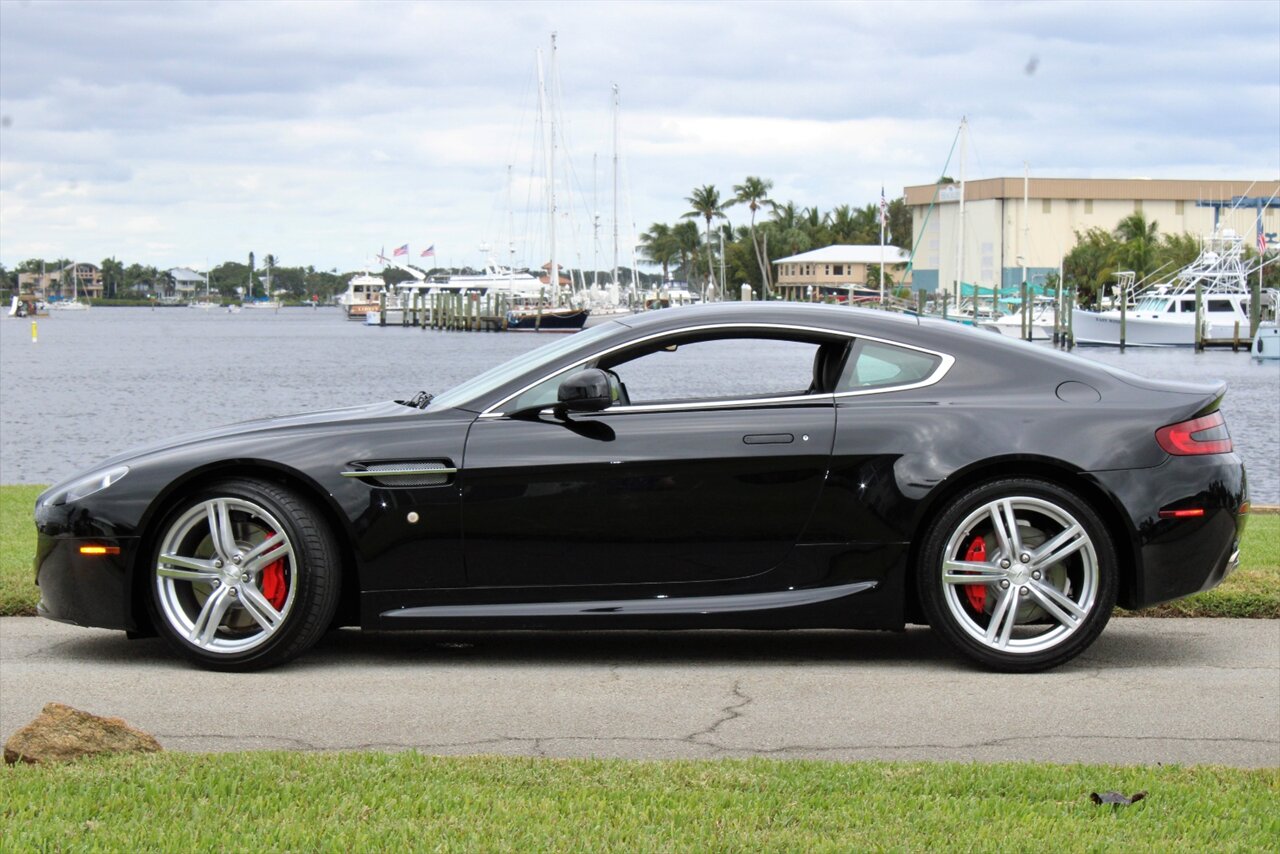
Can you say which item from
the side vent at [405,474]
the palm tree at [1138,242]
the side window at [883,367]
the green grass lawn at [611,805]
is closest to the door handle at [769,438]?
the side window at [883,367]

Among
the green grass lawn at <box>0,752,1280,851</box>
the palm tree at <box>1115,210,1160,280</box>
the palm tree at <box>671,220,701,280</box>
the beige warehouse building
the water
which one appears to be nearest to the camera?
the green grass lawn at <box>0,752,1280,851</box>

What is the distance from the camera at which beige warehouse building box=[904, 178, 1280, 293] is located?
114m

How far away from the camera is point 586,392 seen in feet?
19.1

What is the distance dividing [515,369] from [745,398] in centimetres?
93

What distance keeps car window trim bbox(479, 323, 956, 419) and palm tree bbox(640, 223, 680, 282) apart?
151714mm

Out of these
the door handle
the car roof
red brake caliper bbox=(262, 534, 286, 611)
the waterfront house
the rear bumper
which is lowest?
red brake caliper bbox=(262, 534, 286, 611)

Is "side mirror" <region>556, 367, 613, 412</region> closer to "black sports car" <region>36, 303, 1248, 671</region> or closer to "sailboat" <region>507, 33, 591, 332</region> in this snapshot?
"black sports car" <region>36, 303, 1248, 671</region>

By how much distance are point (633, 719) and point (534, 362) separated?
1.61 m

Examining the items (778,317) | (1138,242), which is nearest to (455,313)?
(1138,242)

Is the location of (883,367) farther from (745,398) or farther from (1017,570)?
(1017,570)

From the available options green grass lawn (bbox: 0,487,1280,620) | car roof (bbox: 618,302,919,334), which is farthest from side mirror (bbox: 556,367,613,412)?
green grass lawn (bbox: 0,487,1280,620)

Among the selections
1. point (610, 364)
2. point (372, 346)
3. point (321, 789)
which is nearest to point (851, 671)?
point (610, 364)

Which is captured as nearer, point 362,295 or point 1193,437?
point 1193,437

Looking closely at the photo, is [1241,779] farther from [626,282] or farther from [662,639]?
[626,282]
